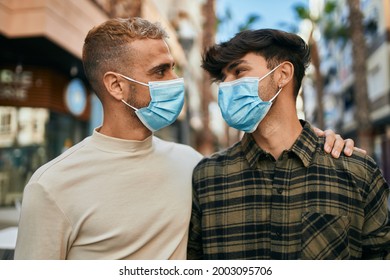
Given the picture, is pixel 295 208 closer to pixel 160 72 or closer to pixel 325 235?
pixel 325 235

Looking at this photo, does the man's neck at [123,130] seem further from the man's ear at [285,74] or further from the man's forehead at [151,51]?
the man's ear at [285,74]

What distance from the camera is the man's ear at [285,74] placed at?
70.4 inches

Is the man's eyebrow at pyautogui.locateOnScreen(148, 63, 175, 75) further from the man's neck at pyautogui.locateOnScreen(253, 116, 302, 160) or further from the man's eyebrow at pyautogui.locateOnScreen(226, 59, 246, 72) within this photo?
the man's neck at pyautogui.locateOnScreen(253, 116, 302, 160)

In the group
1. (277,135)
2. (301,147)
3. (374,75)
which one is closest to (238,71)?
(277,135)

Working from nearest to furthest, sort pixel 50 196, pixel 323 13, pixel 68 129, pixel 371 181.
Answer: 1. pixel 50 196
2. pixel 371 181
3. pixel 68 129
4. pixel 323 13

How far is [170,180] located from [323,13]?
20761mm

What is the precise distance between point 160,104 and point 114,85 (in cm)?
23

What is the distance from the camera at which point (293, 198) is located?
5.42 ft

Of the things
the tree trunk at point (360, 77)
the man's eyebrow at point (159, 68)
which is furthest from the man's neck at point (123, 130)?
the tree trunk at point (360, 77)

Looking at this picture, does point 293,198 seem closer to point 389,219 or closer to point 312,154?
point 312,154

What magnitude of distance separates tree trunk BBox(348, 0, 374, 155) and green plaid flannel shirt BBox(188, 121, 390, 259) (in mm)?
8594

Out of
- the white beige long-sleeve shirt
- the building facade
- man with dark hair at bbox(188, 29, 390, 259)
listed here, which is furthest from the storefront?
man with dark hair at bbox(188, 29, 390, 259)

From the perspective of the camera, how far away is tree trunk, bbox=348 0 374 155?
9.94 meters
